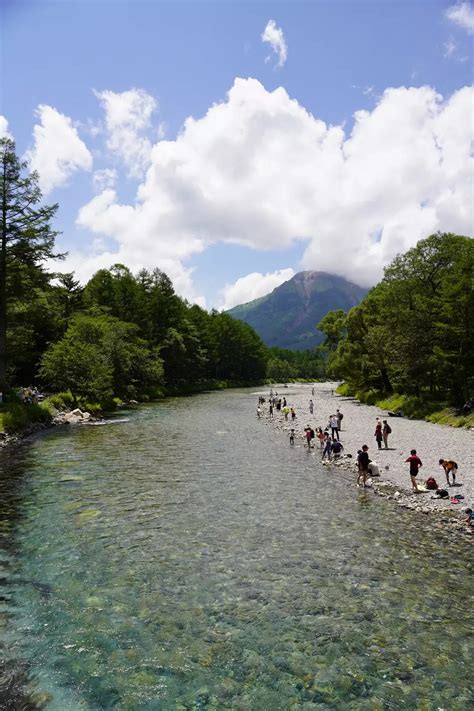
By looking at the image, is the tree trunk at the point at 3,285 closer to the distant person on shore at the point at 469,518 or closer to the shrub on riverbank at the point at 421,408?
the distant person on shore at the point at 469,518

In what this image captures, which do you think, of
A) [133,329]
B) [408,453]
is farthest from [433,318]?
[133,329]

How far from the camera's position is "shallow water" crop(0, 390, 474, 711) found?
8297 millimetres

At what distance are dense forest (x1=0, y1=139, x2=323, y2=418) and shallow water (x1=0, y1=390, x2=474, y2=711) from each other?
24.9 m

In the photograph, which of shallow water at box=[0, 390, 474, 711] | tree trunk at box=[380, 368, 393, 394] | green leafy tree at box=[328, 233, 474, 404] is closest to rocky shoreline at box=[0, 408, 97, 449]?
shallow water at box=[0, 390, 474, 711]

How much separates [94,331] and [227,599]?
52518 mm

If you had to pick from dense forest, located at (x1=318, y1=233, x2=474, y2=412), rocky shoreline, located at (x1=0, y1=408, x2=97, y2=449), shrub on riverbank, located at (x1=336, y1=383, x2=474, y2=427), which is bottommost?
rocky shoreline, located at (x1=0, y1=408, x2=97, y2=449)

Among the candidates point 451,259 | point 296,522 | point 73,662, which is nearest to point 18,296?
point 296,522

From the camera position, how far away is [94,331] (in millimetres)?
59406

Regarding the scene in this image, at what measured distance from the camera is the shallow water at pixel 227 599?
8.30m

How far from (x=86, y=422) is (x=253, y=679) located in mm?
40549

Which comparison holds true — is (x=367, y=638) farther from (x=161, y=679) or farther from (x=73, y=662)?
(x=73, y=662)

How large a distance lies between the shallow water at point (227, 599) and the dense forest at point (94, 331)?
24.9m

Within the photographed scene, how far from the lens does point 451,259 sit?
47.5 metres

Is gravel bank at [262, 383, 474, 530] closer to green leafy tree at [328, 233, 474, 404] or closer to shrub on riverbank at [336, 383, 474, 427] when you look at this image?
shrub on riverbank at [336, 383, 474, 427]
